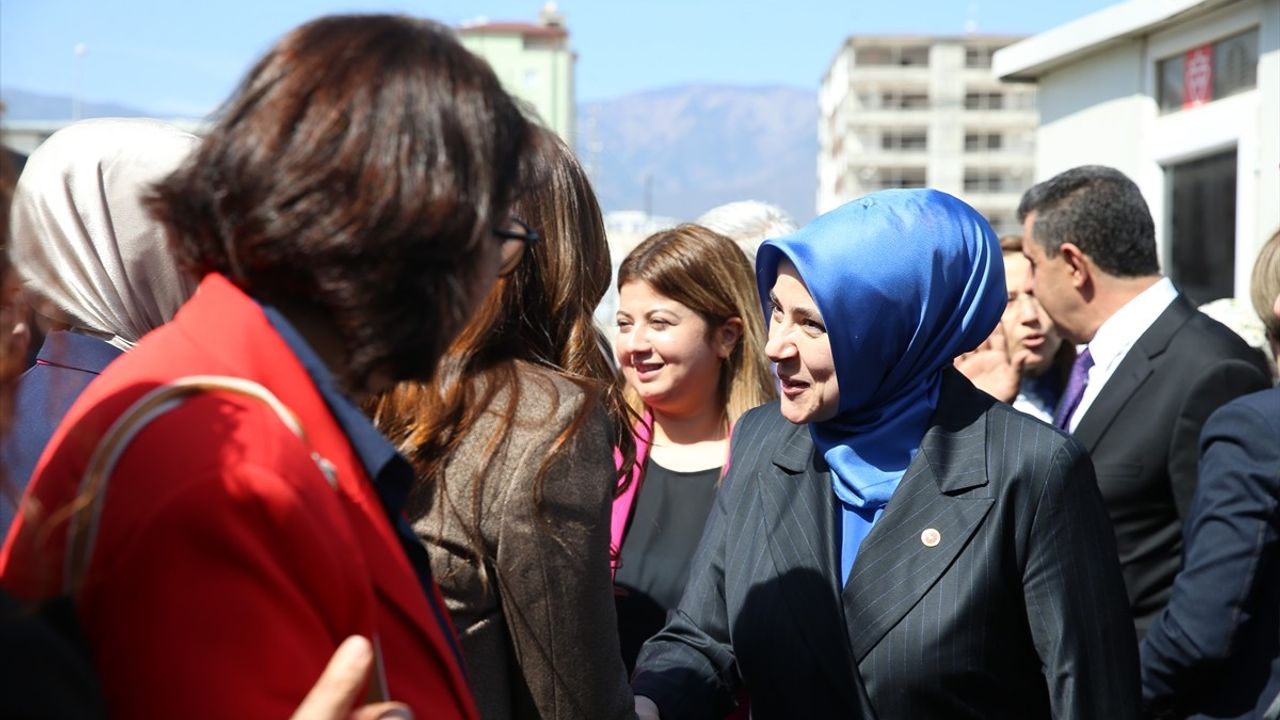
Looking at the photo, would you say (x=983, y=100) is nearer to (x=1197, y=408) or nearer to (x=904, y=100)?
(x=904, y=100)

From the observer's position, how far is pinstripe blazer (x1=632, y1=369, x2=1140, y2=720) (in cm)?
251

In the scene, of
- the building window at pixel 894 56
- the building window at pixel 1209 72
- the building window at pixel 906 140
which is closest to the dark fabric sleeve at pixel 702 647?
the building window at pixel 1209 72

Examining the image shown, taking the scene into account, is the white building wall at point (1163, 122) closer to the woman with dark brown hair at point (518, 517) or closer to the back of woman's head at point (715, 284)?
the back of woman's head at point (715, 284)

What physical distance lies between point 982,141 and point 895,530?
93119mm

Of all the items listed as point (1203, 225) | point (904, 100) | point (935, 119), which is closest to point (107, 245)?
point (1203, 225)

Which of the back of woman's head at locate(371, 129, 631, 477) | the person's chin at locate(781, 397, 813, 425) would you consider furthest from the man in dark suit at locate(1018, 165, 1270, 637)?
the back of woman's head at locate(371, 129, 631, 477)

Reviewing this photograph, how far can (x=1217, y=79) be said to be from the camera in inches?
282

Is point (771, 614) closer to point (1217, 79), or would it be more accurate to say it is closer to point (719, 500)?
point (719, 500)

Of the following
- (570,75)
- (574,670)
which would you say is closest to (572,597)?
(574,670)

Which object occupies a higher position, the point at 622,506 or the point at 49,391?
the point at 49,391

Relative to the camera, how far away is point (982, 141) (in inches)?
3597

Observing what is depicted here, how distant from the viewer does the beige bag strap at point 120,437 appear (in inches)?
46.0

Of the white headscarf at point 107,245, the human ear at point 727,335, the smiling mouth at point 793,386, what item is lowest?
the human ear at point 727,335

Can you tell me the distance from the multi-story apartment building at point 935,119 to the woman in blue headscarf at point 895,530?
86894 mm
